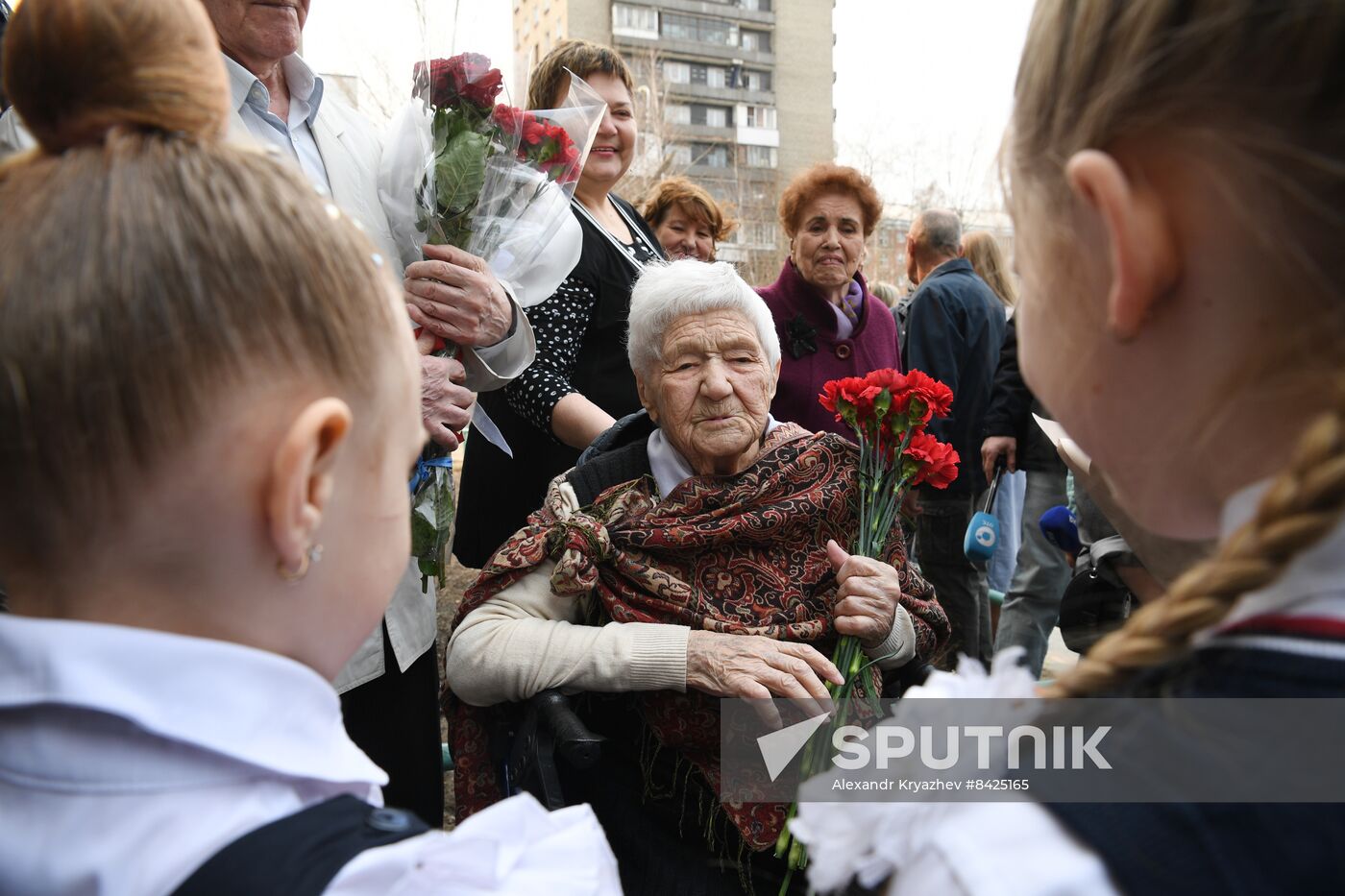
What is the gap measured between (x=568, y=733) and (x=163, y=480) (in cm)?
121

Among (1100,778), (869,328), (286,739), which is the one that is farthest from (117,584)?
(869,328)

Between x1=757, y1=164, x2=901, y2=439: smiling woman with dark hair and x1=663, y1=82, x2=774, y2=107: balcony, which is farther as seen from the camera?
x1=663, y1=82, x2=774, y2=107: balcony

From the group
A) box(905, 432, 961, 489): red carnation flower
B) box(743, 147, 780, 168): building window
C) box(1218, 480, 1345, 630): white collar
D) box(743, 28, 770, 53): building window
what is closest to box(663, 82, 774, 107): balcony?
box(743, 147, 780, 168): building window

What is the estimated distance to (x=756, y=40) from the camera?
46.6 metres

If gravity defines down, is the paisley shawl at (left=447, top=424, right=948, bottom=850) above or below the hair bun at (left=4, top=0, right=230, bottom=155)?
below

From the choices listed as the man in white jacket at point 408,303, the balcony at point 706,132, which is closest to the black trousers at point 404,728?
the man in white jacket at point 408,303

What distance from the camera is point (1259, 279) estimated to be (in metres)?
0.62

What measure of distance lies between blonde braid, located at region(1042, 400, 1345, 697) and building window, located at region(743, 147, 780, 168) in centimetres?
4456

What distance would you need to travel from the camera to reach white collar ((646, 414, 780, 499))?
7.60ft

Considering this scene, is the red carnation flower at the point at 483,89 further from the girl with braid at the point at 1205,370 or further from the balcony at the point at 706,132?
the balcony at the point at 706,132

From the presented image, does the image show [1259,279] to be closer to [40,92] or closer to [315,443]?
[315,443]

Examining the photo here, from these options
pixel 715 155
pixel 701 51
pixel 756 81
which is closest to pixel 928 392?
pixel 715 155

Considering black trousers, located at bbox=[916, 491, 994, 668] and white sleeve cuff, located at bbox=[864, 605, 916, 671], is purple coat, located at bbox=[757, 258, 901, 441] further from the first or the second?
white sleeve cuff, located at bbox=[864, 605, 916, 671]

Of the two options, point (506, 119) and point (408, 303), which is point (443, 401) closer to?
point (408, 303)
